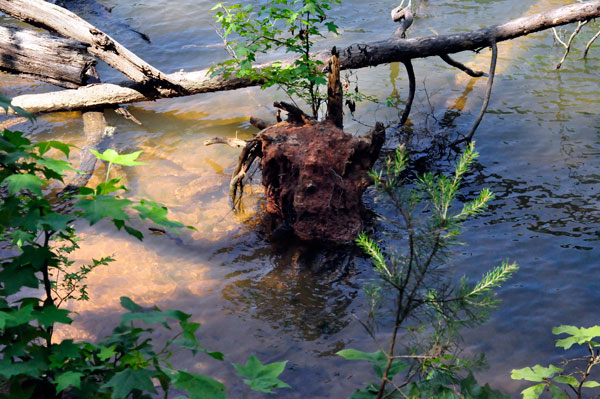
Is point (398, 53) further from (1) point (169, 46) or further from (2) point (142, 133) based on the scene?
(1) point (169, 46)

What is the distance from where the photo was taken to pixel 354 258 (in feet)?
17.4

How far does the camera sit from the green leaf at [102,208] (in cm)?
192

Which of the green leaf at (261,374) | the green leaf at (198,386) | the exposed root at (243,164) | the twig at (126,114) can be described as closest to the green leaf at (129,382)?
the green leaf at (198,386)

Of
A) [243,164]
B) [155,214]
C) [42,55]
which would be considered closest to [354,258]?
[243,164]

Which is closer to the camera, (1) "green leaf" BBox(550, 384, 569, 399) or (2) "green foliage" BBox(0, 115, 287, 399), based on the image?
(2) "green foliage" BBox(0, 115, 287, 399)

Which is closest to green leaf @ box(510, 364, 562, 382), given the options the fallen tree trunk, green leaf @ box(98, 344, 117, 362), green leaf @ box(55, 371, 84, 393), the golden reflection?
green leaf @ box(98, 344, 117, 362)

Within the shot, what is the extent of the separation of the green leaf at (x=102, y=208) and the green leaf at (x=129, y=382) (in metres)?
0.57

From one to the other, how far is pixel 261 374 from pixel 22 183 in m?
1.20

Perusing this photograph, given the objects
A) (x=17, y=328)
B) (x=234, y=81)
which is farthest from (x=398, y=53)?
(x=17, y=328)

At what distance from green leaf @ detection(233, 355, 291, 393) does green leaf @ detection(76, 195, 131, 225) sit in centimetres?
76

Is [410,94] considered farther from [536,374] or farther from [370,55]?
[536,374]

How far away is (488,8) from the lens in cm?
1087

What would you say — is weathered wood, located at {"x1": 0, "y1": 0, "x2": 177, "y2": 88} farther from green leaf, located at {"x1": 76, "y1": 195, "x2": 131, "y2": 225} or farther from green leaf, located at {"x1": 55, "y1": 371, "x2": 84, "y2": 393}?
green leaf, located at {"x1": 55, "y1": 371, "x2": 84, "y2": 393}

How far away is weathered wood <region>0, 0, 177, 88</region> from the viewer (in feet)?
25.2
